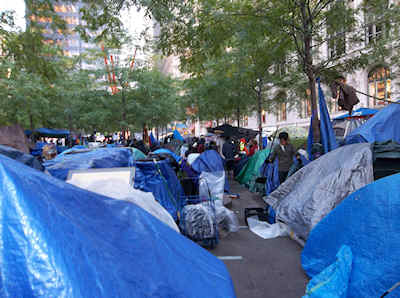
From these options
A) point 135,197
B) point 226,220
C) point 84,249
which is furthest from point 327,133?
Result: point 84,249

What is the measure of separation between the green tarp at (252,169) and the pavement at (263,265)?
4071 mm

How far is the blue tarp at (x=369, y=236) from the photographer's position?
8.14ft

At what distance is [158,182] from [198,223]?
1.07 meters

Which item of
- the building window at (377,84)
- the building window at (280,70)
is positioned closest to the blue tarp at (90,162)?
the building window at (280,70)

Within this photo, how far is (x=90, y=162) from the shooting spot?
515 cm

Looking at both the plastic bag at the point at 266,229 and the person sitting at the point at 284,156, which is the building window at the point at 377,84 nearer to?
the person sitting at the point at 284,156

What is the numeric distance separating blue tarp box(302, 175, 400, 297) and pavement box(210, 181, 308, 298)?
1.49 feet

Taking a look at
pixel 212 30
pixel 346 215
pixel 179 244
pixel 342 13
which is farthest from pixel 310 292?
pixel 342 13

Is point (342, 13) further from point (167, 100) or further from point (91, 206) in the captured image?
point (167, 100)

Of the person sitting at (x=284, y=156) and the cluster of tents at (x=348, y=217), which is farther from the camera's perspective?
the person sitting at (x=284, y=156)

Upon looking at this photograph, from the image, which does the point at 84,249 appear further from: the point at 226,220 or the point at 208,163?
the point at 208,163

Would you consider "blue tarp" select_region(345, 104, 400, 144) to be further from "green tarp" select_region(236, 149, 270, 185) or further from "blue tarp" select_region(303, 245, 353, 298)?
"blue tarp" select_region(303, 245, 353, 298)

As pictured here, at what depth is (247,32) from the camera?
24.0 feet

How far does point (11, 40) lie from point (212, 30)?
5.22 meters
